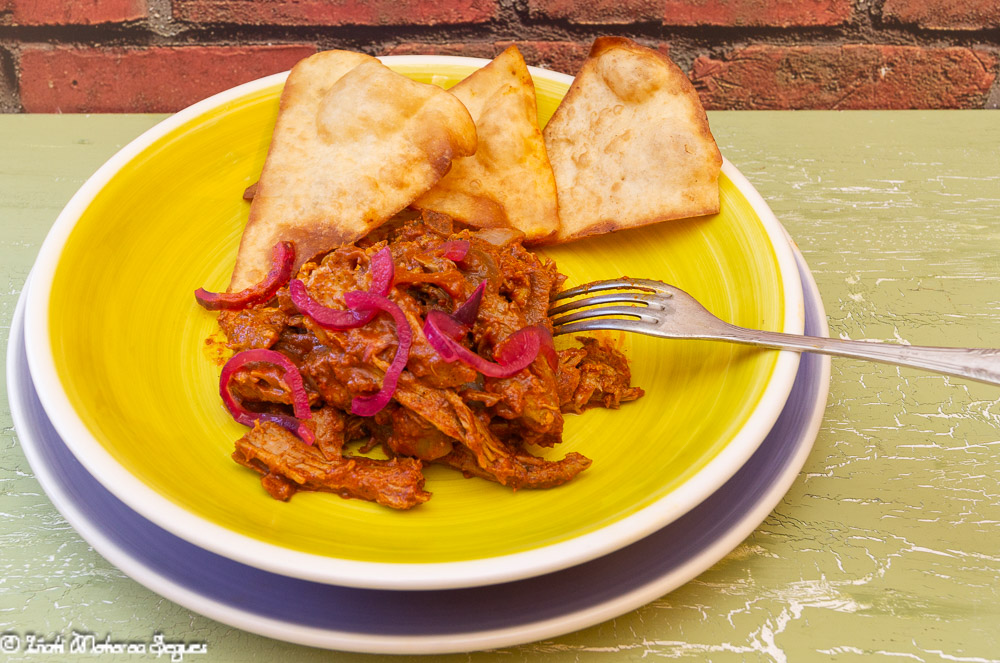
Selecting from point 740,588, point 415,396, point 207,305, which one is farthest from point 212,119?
point 740,588

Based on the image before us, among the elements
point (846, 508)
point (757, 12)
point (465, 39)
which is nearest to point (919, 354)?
point (846, 508)

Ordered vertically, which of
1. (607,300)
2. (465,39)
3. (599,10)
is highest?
(599,10)

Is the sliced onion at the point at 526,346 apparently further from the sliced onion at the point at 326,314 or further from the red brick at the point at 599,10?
the red brick at the point at 599,10

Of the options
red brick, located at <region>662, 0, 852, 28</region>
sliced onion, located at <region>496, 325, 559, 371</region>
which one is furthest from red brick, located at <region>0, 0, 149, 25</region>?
sliced onion, located at <region>496, 325, 559, 371</region>

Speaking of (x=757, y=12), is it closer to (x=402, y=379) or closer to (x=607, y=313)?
→ (x=607, y=313)

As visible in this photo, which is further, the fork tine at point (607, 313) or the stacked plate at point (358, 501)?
the fork tine at point (607, 313)

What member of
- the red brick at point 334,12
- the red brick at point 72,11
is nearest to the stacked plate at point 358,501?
the red brick at point 334,12
